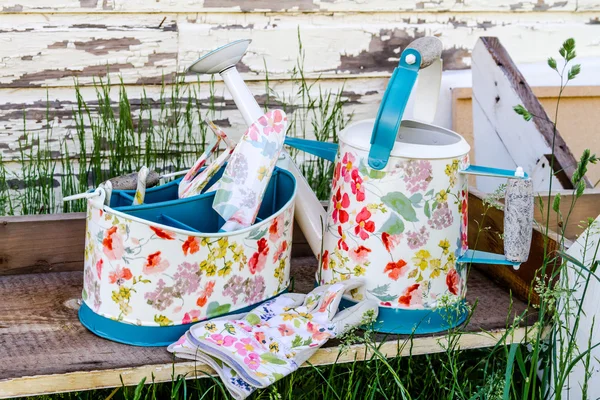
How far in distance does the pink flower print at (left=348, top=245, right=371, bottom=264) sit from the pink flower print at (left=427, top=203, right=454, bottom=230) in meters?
0.11

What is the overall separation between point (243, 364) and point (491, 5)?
1559 mm

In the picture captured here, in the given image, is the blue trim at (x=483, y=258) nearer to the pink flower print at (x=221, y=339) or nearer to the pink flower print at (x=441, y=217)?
the pink flower print at (x=441, y=217)

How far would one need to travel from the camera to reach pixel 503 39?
2295 millimetres

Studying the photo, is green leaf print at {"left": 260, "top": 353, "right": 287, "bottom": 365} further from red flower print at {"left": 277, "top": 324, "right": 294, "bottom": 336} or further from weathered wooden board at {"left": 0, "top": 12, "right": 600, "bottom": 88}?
weathered wooden board at {"left": 0, "top": 12, "right": 600, "bottom": 88}

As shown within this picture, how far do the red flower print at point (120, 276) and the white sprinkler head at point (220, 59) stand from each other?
346 mm

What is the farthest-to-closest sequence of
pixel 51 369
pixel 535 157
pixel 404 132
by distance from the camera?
pixel 535 157 → pixel 404 132 → pixel 51 369

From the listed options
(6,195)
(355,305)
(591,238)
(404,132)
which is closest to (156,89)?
(6,195)

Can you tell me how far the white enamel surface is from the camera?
3.86ft

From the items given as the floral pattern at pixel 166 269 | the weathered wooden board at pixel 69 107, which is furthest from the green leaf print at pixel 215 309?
the weathered wooden board at pixel 69 107

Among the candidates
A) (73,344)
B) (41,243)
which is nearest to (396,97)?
(73,344)

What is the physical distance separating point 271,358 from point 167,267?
8.0 inches

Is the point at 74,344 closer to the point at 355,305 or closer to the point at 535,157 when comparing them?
the point at 355,305

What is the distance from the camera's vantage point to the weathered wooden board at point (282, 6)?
1.84 metres

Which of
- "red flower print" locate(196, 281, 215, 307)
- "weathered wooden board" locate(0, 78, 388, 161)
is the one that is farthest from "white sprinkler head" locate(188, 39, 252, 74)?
"weathered wooden board" locate(0, 78, 388, 161)
